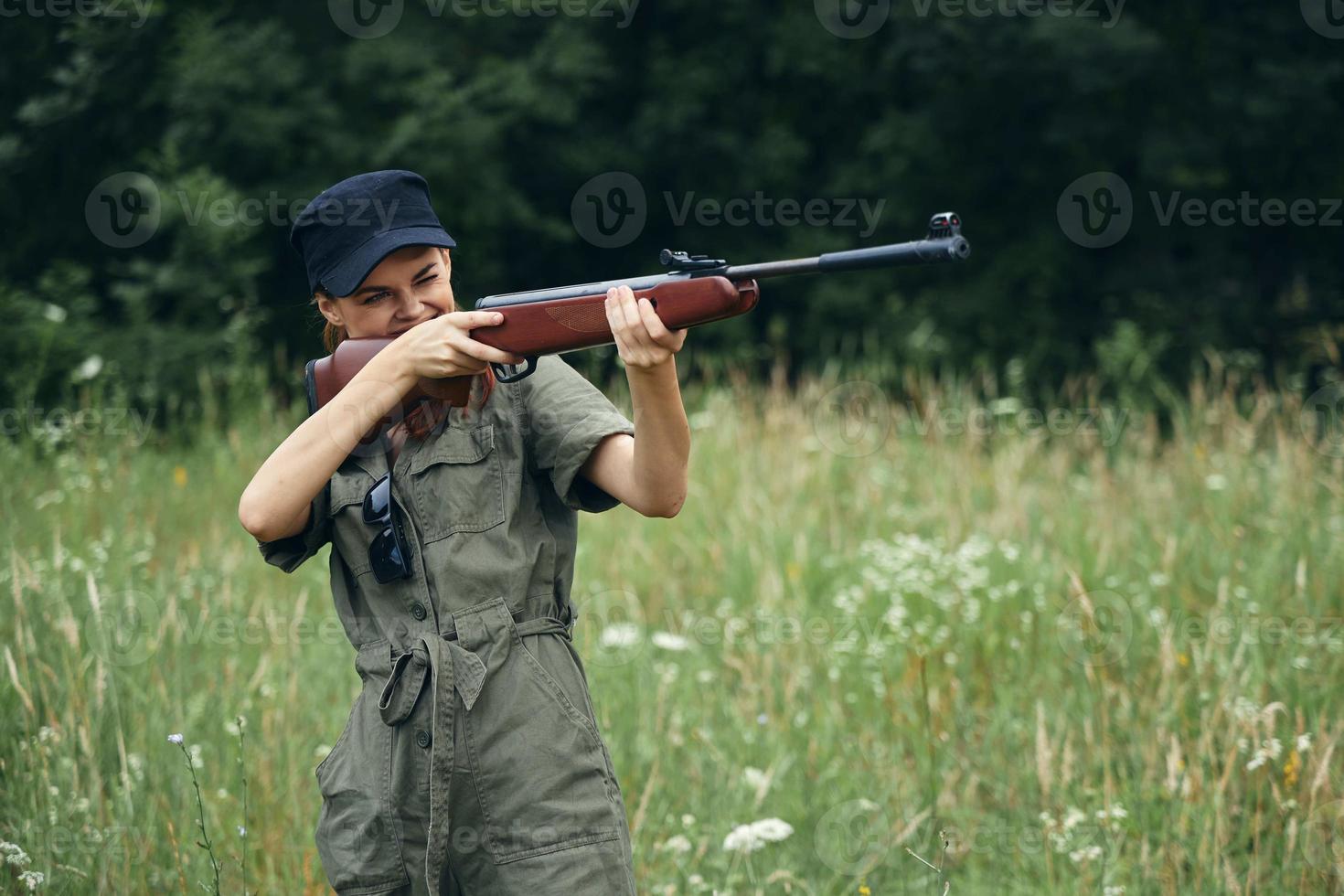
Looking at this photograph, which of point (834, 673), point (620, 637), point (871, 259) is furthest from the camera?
point (620, 637)

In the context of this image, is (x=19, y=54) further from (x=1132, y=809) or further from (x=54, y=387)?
(x=1132, y=809)

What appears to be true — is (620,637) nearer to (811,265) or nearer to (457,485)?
(457,485)

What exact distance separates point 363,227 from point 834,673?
2.53 meters

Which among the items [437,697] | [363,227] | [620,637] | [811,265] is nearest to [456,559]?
[437,697]

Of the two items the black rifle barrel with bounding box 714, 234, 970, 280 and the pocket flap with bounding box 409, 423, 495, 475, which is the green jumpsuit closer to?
the pocket flap with bounding box 409, 423, 495, 475

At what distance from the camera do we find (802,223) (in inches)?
514

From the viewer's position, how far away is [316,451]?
6.48ft

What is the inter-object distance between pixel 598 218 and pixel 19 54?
5.92 meters

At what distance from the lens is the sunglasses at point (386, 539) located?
1983mm

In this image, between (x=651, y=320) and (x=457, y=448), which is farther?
(x=457, y=448)

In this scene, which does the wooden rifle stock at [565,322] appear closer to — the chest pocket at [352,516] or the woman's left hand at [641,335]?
the woman's left hand at [641,335]

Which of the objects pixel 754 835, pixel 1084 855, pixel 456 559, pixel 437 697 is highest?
pixel 456 559

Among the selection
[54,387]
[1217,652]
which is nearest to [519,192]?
[54,387]

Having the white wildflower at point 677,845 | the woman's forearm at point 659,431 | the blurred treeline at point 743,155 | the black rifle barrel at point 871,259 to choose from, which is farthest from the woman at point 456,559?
the blurred treeline at point 743,155
